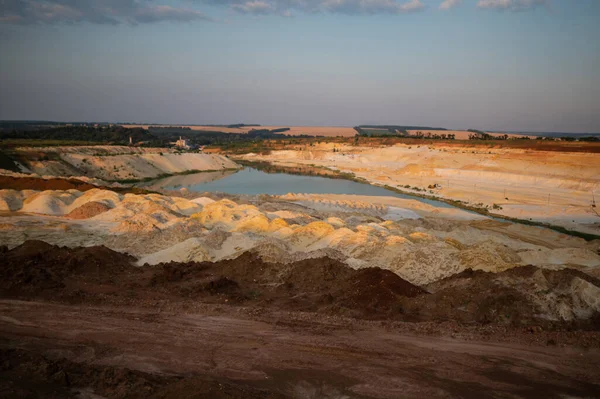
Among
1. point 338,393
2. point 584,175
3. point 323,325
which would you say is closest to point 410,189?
point 584,175

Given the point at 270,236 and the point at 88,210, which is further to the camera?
the point at 88,210

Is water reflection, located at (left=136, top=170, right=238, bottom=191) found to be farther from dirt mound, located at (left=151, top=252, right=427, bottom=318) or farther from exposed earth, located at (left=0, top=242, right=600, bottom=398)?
exposed earth, located at (left=0, top=242, right=600, bottom=398)

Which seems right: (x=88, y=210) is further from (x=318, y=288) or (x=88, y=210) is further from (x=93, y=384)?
(x=93, y=384)

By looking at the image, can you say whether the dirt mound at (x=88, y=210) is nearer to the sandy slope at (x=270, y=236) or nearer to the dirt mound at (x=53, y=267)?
the sandy slope at (x=270, y=236)

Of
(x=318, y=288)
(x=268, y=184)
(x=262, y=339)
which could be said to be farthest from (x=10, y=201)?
(x=268, y=184)

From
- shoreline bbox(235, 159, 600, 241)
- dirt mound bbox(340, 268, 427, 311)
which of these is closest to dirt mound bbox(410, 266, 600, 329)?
dirt mound bbox(340, 268, 427, 311)

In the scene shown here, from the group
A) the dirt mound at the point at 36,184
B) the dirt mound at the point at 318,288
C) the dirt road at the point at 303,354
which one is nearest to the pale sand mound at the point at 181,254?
the dirt mound at the point at 318,288

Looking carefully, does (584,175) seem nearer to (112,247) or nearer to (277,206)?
(277,206)
